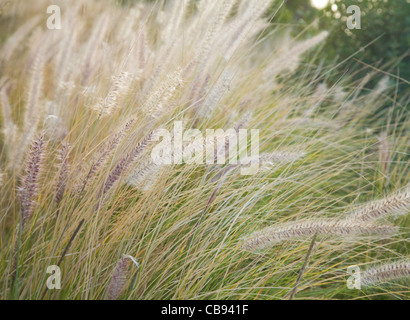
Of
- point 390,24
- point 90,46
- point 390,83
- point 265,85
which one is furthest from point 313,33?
point 90,46

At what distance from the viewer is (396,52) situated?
2863 millimetres

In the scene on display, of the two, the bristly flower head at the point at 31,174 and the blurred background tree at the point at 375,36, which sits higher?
the blurred background tree at the point at 375,36

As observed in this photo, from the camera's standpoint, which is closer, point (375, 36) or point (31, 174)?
point (31, 174)

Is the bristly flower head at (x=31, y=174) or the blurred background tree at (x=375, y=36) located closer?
the bristly flower head at (x=31, y=174)

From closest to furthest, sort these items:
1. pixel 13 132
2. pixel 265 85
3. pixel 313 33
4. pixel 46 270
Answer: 1. pixel 46 270
2. pixel 13 132
3. pixel 265 85
4. pixel 313 33

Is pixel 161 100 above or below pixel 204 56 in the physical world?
below

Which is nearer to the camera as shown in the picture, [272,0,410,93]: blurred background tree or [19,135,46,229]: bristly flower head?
[19,135,46,229]: bristly flower head

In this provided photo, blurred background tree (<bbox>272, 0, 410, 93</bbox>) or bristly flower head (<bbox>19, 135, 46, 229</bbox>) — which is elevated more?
blurred background tree (<bbox>272, 0, 410, 93</bbox>)

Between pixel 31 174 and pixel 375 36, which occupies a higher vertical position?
pixel 375 36

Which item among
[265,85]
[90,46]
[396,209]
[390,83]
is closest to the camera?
[396,209]

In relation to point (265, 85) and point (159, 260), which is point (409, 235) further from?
point (159, 260)

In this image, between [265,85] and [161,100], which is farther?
[265,85]
